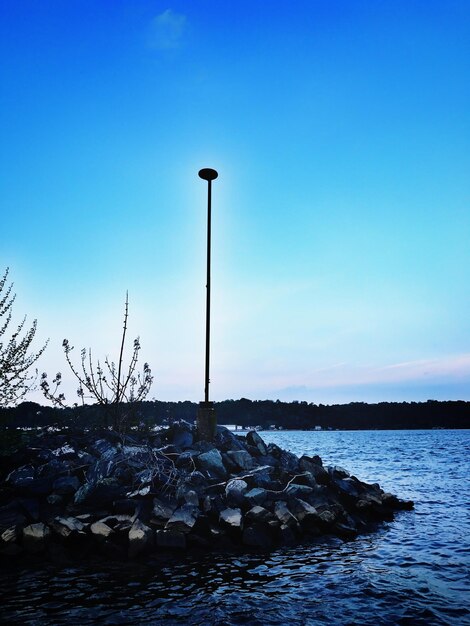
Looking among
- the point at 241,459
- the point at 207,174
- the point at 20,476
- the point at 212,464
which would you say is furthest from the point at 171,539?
the point at 207,174

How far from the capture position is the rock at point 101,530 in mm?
8352

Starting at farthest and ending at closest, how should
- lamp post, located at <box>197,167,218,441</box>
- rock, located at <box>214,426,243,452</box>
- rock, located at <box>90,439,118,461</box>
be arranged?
lamp post, located at <box>197,167,218,441</box>
rock, located at <box>214,426,243,452</box>
rock, located at <box>90,439,118,461</box>

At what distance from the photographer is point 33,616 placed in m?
5.62

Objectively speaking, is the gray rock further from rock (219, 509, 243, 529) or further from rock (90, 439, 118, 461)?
rock (90, 439, 118, 461)

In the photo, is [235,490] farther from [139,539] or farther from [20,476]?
[20,476]

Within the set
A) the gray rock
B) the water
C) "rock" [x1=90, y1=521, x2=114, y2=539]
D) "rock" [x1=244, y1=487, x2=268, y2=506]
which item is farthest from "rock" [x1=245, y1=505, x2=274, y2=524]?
"rock" [x1=90, y1=521, x2=114, y2=539]

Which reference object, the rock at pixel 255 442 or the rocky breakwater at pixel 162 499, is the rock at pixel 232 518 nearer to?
the rocky breakwater at pixel 162 499

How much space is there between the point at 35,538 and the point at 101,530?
119 centimetres

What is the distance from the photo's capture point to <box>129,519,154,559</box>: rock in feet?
26.6

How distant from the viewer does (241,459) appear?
12.0 m

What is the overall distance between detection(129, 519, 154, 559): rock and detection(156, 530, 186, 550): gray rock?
154mm

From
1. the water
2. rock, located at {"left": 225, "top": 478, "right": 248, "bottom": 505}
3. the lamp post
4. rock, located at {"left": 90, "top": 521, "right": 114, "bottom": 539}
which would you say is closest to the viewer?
the water

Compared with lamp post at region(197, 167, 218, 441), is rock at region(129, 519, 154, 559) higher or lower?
lower

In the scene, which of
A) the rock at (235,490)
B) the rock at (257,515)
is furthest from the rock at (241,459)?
the rock at (257,515)
